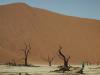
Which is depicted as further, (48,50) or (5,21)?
(5,21)

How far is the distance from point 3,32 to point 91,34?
107ft

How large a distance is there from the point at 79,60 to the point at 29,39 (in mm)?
13454

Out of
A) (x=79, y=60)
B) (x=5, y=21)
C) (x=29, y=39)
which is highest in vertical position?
(x=5, y=21)

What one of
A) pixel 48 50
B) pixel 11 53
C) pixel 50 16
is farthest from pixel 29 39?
pixel 50 16

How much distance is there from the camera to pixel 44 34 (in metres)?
96.6

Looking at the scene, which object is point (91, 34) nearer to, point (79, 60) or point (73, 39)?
point (73, 39)

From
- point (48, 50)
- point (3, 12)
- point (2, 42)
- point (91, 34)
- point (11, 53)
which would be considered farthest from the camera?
point (91, 34)

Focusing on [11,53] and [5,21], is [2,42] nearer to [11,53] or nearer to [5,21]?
[11,53]

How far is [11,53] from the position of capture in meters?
75.3

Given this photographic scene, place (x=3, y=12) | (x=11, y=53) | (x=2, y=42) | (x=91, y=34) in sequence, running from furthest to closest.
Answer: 1. (x=91, y=34)
2. (x=3, y=12)
3. (x=2, y=42)
4. (x=11, y=53)

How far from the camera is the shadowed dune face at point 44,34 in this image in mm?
81650

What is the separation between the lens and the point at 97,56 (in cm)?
9069

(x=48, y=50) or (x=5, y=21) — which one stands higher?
(x=5, y=21)

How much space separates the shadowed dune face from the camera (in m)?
81.7
